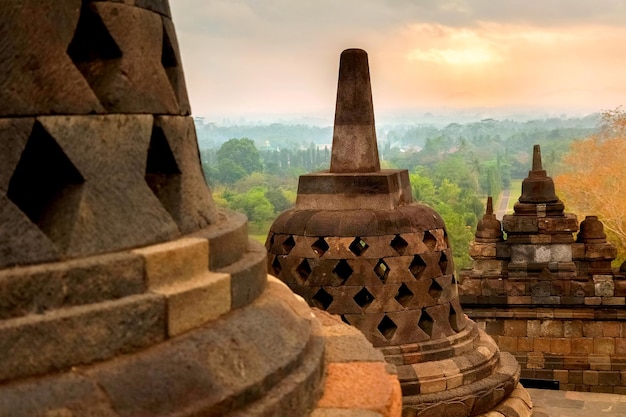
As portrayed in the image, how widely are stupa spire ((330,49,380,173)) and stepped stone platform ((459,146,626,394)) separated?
590cm

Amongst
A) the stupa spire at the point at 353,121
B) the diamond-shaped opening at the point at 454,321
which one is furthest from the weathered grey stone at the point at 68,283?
the diamond-shaped opening at the point at 454,321

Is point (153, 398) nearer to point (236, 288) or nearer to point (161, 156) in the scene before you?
point (236, 288)

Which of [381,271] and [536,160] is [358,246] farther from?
[536,160]

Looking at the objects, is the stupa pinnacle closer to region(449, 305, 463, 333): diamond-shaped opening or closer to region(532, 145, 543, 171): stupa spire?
region(532, 145, 543, 171): stupa spire

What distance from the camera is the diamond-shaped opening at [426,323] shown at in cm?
678

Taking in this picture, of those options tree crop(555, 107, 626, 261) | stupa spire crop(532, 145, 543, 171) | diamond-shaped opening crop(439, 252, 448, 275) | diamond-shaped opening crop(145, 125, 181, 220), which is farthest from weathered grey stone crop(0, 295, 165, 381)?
tree crop(555, 107, 626, 261)

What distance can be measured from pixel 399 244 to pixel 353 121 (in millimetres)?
1295

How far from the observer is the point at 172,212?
2.61 metres

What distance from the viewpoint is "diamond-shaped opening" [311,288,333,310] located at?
652 cm

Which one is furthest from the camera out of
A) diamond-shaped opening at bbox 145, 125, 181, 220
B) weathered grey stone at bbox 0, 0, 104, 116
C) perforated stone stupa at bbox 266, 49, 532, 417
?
perforated stone stupa at bbox 266, 49, 532, 417

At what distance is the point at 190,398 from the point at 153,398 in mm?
112

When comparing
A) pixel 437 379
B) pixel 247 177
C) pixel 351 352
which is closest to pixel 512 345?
pixel 437 379

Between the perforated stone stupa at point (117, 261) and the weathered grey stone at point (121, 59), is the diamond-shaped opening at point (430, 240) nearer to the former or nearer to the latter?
the perforated stone stupa at point (117, 261)

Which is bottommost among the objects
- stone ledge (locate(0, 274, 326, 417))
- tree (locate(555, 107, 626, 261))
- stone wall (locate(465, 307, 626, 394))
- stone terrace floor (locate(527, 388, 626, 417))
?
stone terrace floor (locate(527, 388, 626, 417))
